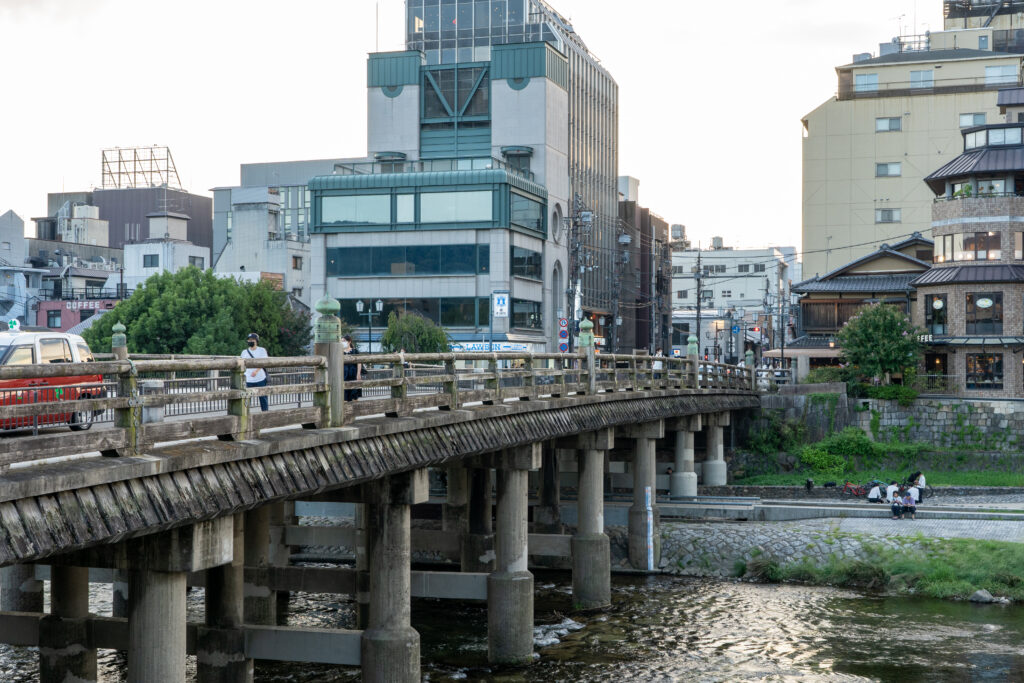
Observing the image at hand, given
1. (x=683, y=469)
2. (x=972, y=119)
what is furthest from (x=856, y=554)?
(x=972, y=119)

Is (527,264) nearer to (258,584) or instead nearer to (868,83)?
(868,83)

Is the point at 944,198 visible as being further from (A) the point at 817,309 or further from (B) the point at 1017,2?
(B) the point at 1017,2

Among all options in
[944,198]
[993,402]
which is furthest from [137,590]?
[944,198]

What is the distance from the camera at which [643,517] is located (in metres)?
33.4

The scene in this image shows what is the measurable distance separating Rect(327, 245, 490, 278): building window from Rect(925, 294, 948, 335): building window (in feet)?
92.0

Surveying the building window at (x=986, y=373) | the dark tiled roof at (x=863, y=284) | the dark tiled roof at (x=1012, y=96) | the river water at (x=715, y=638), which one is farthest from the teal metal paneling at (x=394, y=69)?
the river water at (x=715, y=638)

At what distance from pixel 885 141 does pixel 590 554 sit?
63.5 metres

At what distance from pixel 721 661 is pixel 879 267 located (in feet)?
153

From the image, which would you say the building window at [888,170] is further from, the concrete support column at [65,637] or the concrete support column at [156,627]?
the concrete support column at [156,627]

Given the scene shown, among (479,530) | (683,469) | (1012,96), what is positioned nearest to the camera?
(479,530)

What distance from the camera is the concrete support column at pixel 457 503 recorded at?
98.1ft

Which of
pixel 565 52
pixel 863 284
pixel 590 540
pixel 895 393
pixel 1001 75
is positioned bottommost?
pixel 590 540

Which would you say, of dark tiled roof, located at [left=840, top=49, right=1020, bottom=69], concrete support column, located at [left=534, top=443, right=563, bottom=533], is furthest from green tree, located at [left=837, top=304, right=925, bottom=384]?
dark tiled roof, located at [left=840, top=49, right=1020, bottom=69]

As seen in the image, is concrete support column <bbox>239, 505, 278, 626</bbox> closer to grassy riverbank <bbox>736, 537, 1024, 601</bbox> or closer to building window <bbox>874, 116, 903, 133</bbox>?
grassy riverbank <bbox>736, 537, 1024, 601</bbox>
